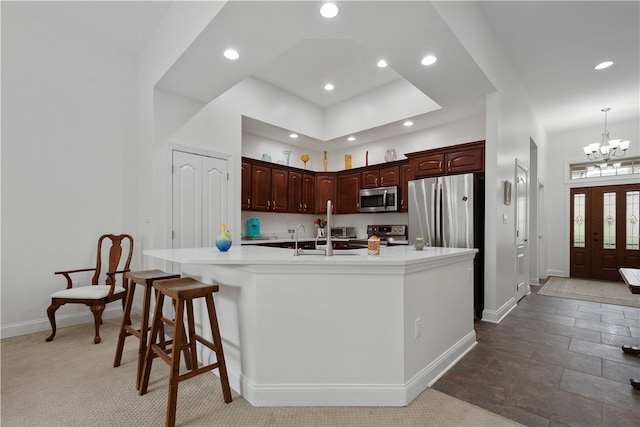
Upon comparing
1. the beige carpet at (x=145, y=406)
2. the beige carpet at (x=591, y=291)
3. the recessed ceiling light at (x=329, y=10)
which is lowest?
the beige carpet at (x=591, y=291)

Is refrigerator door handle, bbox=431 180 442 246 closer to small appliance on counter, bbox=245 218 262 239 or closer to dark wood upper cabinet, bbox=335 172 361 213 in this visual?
dark wood upper cabinet, bbox=335 172 361 213

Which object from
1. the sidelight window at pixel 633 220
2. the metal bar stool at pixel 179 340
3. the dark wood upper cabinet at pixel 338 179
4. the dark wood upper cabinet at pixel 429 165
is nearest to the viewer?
the metal bar stool at pixel 179 340

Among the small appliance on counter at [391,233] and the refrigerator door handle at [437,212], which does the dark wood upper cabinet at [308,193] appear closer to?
the small appliance on counter at [391,233]

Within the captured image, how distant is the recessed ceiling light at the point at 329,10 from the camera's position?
220 centimetres

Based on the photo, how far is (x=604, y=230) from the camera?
6238 millimetres

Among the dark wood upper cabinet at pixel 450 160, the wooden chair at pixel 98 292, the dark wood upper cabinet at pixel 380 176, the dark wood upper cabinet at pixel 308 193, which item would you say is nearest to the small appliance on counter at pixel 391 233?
the dark wood upper cabinet at pixel 380 176

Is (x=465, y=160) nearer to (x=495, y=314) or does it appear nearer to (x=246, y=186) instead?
(x=495, y=314)

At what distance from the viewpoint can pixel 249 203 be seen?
483 cm

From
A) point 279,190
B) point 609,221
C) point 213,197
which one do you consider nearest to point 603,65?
point 609,221

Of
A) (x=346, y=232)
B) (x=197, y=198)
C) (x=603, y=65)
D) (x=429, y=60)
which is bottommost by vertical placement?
(x=346, y=232)

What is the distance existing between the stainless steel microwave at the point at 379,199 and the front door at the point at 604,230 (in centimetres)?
447

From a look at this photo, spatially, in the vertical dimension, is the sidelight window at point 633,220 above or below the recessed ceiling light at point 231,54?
below

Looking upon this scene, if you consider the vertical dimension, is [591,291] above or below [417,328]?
below

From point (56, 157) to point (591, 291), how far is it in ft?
26.6
